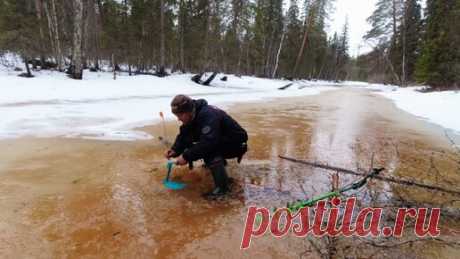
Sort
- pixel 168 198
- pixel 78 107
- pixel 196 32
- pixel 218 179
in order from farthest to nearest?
pixel 196 32
pixel 78 107
pixel 218 179
pixel 168 198

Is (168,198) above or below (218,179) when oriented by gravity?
below

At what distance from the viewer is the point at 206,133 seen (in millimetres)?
2729

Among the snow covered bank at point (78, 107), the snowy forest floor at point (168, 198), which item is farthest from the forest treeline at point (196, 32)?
the snowy forest floor at point (168, 198)

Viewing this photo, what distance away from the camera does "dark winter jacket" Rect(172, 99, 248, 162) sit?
2.73 m

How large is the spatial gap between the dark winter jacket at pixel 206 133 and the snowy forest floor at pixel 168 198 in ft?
1.55

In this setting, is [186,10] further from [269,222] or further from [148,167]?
[269,222]

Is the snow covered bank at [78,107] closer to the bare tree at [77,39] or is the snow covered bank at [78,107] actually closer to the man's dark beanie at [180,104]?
the bare tree at [77,39]

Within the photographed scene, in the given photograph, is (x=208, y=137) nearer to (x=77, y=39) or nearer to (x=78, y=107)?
(x=78, y=107)

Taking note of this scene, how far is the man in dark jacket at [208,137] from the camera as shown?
8.94ft

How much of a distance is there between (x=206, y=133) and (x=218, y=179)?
52 centimetres

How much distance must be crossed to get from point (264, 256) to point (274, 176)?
1.58 meters

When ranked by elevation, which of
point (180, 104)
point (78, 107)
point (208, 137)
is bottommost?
point (78, 107)

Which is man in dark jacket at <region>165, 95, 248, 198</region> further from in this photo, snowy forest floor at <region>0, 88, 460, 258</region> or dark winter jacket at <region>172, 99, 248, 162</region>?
snowy forest floor at <region>0, 88, 460, 258</region>

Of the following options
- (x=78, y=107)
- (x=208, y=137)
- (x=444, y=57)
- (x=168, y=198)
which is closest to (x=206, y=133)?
(x=208, y=137)
